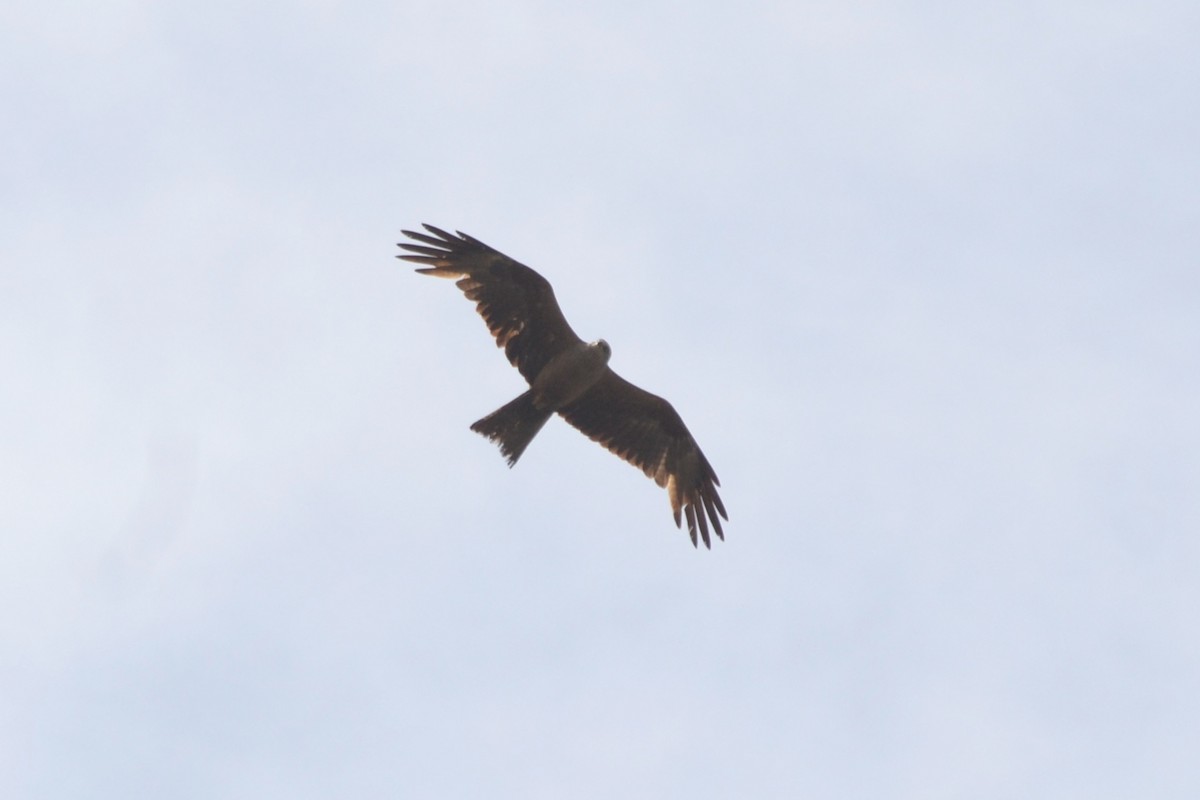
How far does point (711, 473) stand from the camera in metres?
17.6

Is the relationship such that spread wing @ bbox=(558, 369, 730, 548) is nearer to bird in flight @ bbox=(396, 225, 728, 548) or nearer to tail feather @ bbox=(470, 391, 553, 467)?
bird in flight @ bbox=(396, 225, 728, 548)

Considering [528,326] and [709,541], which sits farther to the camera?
[709,541]

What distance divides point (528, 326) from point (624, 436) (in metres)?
1.83

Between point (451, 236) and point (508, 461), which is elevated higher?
point (451, 236)

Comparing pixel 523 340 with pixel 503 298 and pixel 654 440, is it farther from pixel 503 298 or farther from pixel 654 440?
pixel 654 440

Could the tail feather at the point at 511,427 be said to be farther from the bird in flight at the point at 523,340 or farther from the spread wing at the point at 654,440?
the spread wing at the point at 654,440

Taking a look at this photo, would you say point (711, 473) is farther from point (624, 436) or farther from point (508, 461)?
point (508, 461)

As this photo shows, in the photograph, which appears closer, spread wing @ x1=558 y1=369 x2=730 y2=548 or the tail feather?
the tail feather

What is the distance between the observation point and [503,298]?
52.9 ft

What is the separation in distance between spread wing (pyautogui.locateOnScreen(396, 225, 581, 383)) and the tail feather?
36 centimetres

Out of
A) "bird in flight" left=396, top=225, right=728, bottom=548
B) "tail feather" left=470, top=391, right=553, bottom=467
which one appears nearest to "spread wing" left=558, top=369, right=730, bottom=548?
"bird in flight" left=396, top=225, right=728, bottom=548

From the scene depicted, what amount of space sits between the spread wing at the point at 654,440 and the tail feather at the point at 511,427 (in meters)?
0.91

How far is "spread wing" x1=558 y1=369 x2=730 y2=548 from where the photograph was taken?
16844 mm

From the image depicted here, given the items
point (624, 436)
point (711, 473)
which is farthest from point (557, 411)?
point (711, 473)
